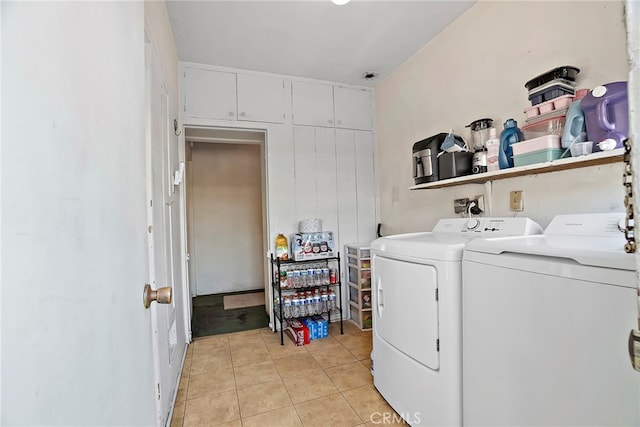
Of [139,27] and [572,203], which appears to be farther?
[572,203]

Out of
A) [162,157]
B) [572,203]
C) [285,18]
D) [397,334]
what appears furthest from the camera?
[285,18]

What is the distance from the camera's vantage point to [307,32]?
2381 millimetres

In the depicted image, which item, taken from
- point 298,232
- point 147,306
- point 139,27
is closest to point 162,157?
point 139,27

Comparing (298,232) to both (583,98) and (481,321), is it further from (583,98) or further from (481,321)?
(583,98)

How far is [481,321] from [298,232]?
213cm

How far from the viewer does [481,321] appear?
47.6 inches

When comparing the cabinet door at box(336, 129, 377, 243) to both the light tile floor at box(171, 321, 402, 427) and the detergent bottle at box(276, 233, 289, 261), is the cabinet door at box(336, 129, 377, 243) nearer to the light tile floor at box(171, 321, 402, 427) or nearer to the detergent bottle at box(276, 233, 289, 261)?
the detergent bottle at box(276, 233, 289, 261)

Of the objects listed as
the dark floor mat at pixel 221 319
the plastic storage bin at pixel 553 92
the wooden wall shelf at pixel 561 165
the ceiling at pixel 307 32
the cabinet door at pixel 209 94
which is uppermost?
the ceiling at pixel 307 32

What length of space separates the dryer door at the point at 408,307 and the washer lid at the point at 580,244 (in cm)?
32

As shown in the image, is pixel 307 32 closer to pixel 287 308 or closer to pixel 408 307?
pixel 408 307

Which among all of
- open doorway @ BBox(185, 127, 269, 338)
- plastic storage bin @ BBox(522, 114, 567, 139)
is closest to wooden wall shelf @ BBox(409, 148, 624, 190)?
plastic storage bin @ BBox(522, 114, 567, 139)

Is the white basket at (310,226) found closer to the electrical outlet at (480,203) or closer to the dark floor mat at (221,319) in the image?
the dark floor mat at (221,319)

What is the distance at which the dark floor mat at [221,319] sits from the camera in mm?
3109

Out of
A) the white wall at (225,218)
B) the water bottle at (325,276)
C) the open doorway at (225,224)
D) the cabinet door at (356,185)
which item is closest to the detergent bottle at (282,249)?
Result: the water bottle at (325,276)
